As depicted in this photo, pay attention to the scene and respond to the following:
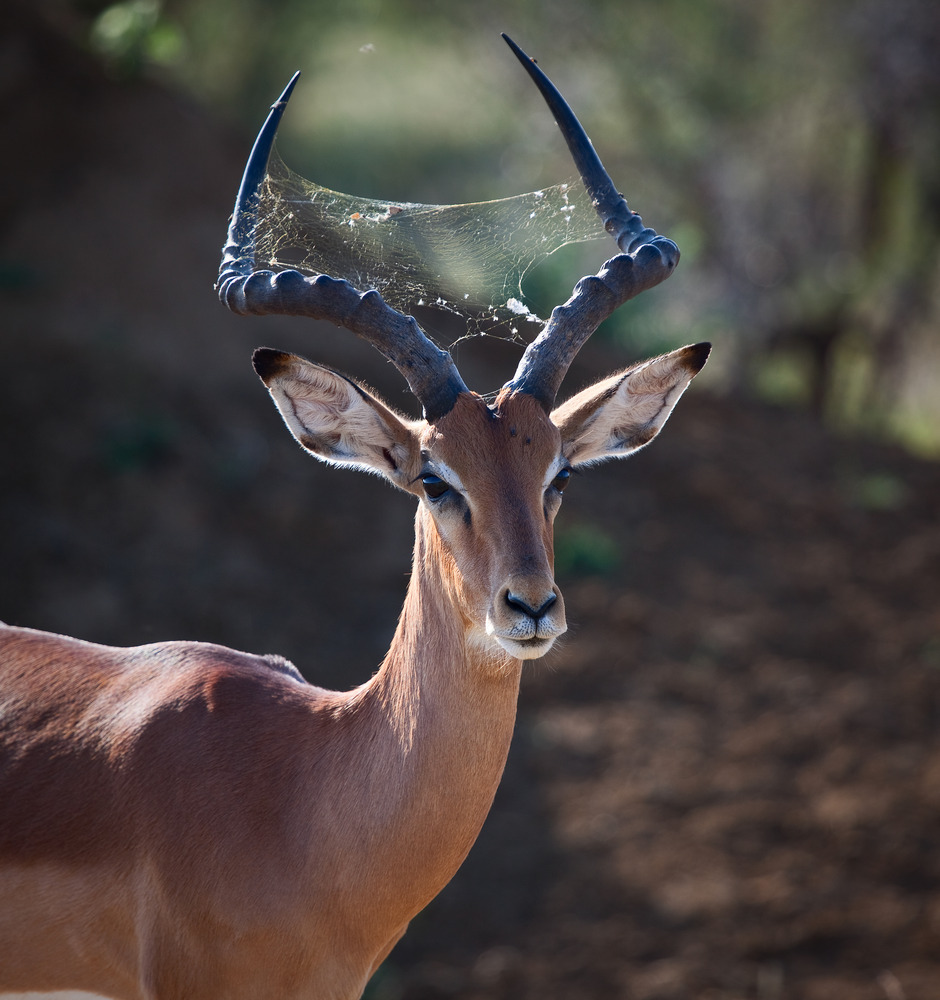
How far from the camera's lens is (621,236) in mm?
4480

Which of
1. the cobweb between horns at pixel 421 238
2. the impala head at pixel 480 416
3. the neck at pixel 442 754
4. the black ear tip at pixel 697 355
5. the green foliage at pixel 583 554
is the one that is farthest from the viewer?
the green foliage at pixel 583 554

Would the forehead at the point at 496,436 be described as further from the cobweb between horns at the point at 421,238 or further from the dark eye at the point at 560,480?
the cobweb between horns at the point at 421,238

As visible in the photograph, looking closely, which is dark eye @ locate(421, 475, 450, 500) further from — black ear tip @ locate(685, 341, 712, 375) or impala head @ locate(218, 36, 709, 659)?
black ear tip @ locate(685, 341, 712, 375)

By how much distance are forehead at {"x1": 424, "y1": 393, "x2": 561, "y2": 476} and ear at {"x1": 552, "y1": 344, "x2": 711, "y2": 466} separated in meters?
0.25

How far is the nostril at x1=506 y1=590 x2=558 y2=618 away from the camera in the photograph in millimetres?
3539

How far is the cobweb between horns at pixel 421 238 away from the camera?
4.83m

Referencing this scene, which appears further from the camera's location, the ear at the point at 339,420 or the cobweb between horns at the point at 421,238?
the cobweb between horns at the point at 421,238

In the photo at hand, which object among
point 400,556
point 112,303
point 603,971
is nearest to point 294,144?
point 112,303

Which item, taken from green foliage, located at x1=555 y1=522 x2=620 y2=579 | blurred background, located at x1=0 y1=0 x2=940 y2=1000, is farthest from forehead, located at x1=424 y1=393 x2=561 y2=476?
green foliage, located at x1=555 y1=522 x2=620 y2=579

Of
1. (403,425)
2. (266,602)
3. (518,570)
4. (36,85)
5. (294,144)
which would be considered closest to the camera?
(518,570)

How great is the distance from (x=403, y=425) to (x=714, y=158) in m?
13.3

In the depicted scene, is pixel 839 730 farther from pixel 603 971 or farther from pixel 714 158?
pixel 714 158

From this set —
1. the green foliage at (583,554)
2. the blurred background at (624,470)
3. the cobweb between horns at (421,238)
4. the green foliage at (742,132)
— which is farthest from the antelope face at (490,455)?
the green foliage at (742,132)

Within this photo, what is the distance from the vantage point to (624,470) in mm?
11711
